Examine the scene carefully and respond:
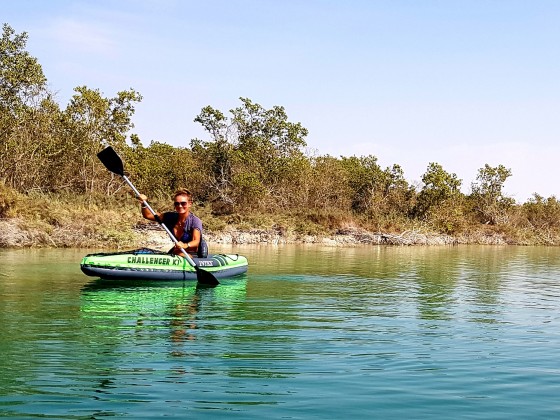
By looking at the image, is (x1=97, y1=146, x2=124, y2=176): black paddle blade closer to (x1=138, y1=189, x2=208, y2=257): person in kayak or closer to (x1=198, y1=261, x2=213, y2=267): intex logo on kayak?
(x1=138, y1=189, x2=208, y2=257): person in kayak

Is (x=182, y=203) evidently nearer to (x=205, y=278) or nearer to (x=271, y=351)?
(x=205, y=278)

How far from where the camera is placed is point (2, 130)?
23.7 meters

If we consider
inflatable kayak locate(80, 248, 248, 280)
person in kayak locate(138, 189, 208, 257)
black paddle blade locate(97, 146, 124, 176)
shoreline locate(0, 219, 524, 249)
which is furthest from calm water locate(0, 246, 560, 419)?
shoreline locate(0, 219, 524, 249)

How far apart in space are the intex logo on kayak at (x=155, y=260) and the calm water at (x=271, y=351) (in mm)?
430

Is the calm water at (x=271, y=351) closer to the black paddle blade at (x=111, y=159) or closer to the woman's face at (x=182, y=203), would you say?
the woman's face at (x=182, y=203)

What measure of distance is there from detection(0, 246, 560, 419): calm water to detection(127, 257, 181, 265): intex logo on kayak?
0.43 m

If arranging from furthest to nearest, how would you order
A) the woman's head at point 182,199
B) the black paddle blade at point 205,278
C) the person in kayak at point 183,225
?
the black paddle blade at point 205,278 → the person in kayak at point 183,225 → the woman's head at point 182,199

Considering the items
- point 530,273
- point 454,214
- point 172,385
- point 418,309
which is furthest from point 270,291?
point 454,214

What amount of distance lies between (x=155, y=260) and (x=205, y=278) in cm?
96

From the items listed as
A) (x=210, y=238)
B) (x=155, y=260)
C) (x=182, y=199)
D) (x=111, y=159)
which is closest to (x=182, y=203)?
(x=182, y=199)

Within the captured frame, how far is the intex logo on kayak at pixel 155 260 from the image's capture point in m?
10.5

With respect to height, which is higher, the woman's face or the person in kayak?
the woman's face

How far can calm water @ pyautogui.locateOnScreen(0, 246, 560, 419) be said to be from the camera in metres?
4.04

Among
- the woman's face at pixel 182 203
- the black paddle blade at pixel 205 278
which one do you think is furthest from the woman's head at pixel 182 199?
the black paddle blade at pixel 205 278
